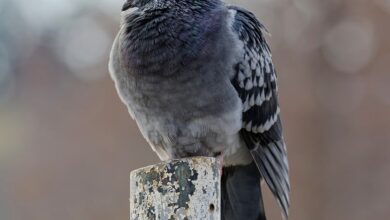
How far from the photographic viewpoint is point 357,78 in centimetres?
1549

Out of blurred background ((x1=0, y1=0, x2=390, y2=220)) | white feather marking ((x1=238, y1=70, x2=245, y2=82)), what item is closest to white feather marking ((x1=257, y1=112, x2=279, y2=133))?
white feather marking ((x1=238, y1=70, x2=245, y2=82))

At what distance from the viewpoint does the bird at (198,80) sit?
208 inches

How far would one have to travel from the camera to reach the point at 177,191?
422cm

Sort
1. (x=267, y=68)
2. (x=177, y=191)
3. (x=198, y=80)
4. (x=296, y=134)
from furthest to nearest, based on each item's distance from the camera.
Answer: (x=296, y=134) < (x=267, y=68) < (x=198, y=80) < (x=177, y=191)

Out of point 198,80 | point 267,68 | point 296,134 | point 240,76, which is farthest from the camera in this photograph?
point 296,134

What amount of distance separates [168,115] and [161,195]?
1179mm

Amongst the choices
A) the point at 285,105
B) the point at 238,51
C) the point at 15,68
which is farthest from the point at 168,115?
the point at 15,68

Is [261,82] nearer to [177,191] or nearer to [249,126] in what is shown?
[249,126]

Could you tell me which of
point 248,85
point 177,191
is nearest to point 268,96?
point 248,85

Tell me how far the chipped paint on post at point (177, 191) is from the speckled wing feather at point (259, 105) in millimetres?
1238

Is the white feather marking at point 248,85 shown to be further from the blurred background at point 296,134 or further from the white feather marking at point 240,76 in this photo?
the blurred background at point 296,134

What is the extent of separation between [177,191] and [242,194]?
169 cm

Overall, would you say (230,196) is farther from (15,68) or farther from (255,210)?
(15,68)

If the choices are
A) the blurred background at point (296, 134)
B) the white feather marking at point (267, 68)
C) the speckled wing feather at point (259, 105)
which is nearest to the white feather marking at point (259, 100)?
the speckled wing feather at point (259, 105)
